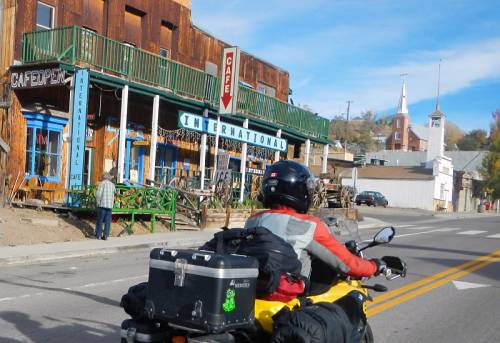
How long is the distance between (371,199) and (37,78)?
1554 inches

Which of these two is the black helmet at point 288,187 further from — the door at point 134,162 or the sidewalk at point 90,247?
the door at point 134,162

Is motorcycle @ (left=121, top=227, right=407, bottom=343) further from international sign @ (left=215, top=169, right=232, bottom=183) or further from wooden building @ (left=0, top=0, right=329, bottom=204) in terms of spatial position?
international sign @ (left=215, top=169, right=232, bottom=183)

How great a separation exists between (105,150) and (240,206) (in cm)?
543

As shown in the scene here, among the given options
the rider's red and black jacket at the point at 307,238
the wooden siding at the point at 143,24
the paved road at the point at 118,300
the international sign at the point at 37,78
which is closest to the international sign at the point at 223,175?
the wooden siding at the point at 143,24

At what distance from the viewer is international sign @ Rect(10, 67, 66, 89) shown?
16.6 meters

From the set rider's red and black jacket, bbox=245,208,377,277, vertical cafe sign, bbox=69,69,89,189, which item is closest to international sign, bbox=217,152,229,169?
vertical cafe sign, bbox=69,69,89,189

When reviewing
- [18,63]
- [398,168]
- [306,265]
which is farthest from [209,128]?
[398,168]

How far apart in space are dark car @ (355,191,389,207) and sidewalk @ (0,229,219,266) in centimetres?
3637

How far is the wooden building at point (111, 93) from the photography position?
17.1 meters

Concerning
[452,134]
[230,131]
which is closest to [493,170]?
[230,131]

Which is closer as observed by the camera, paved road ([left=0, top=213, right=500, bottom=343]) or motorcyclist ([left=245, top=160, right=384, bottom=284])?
motorcyclist ([left=245, top=160, right=384, bottom=284])

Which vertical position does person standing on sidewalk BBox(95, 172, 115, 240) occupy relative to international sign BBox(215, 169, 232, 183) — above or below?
below

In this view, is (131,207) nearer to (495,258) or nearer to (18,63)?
(18,63)

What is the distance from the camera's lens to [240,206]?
21.6 metres
